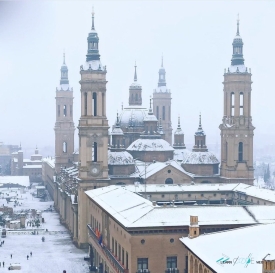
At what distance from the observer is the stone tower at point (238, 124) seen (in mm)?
96562

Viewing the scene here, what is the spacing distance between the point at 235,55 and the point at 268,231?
2114 inches

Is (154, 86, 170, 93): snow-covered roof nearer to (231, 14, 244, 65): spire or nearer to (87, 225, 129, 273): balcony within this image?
(231, 14, 244, 65): spire

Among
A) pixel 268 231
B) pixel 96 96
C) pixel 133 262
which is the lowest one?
pixel 133 262

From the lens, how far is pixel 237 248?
44406 millimetres

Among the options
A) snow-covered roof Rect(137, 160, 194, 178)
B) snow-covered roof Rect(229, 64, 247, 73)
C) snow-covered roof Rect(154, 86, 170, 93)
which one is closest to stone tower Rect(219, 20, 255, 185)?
snow-covered roof Rect(229, 64, 247, 73)

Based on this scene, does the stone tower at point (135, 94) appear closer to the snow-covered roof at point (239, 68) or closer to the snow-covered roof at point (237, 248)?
the snow-covered roof at point (239, 68)

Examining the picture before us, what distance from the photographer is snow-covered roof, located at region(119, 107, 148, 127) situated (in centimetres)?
11062

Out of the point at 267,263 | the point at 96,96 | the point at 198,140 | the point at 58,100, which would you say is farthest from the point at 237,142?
the point at 267,263

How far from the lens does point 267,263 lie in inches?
1382

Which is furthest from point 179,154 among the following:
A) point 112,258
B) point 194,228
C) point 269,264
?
point 269,264

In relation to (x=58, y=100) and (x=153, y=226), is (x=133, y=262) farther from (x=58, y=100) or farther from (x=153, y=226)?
(x=58, y=100)

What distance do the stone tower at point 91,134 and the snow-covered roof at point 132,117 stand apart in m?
18.7

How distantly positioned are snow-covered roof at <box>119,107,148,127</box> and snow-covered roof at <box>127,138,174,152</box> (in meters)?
8.99

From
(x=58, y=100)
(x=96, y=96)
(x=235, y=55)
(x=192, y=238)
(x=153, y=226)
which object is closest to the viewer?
(x=192, y=238)
